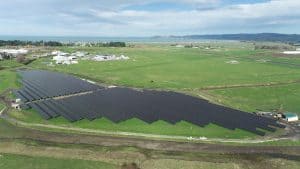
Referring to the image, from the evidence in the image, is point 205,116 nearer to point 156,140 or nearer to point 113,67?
point 156,140

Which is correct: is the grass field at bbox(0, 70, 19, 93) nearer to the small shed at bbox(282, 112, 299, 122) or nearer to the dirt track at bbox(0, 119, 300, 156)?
the dirt track at bbox(0, 119, 300, 156)

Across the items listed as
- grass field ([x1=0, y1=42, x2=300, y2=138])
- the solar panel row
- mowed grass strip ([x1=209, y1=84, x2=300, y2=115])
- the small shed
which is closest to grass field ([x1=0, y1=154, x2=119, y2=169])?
grass field ([x1=0, y1=42, x2=300, y2=138])

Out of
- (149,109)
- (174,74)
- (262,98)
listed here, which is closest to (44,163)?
(149,109)

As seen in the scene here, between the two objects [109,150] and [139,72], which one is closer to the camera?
[109,150]

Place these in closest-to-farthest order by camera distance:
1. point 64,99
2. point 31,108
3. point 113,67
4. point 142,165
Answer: point 142,165
point 31,108
point 64,99
point 113,67

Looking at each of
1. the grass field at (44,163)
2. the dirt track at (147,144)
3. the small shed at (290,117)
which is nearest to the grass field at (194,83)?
the dirt track at (147,144)

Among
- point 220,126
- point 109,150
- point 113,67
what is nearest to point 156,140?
point 109,150

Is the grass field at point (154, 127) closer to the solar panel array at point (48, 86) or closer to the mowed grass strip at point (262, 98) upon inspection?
the mowed grass strip at point (262, 98)

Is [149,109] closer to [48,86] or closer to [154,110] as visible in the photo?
[154,110]
